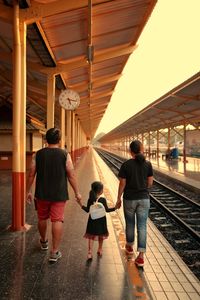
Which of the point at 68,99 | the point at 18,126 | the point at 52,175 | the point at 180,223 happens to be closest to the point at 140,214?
the point at 52,175

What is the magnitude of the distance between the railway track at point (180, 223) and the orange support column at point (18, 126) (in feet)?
11.0

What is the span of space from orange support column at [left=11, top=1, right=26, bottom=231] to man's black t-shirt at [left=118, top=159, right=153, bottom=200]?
7.85ft

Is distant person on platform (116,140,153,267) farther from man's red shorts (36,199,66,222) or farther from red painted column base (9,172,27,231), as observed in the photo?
red painted column base (9,172,27,231)

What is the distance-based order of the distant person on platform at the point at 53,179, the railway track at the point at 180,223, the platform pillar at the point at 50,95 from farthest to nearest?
1. the platform pillar at the point at 50,95
2. the railway track at the point at 180,223
3. the distant person on platform at the point at 53,179

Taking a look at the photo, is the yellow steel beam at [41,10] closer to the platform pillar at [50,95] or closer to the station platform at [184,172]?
the platform pillar at [50,95]

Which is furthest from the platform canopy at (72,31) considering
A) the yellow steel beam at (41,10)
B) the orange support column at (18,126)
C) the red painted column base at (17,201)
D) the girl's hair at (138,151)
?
the girl's hair at (138,151)

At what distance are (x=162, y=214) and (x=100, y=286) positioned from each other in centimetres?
693

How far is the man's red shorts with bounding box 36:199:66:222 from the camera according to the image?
4.46m

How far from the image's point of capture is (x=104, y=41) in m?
10.7

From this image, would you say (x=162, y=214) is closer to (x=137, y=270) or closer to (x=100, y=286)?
(x=137, y=270)

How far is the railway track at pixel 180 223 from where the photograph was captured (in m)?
6.77

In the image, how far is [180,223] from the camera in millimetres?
8891

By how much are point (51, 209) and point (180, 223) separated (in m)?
5.36

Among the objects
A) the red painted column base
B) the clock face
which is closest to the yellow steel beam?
the red painted column base
